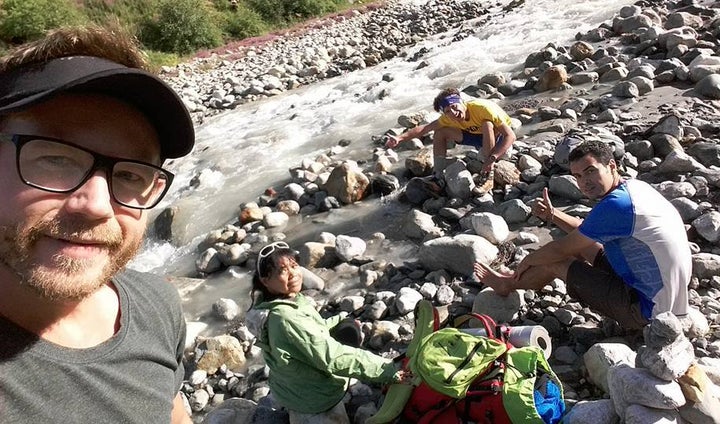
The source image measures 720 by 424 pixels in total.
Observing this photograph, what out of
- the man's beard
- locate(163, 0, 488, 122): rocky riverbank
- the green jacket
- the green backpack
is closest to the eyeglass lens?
the man's beard

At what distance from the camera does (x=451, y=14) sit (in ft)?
74.8

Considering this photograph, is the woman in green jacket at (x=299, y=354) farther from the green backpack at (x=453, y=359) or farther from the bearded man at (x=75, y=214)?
the bearded man at (x=75, y=214)

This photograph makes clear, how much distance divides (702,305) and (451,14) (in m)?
21.4

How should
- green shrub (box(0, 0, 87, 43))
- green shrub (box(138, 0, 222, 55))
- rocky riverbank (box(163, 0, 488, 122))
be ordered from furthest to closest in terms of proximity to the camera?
green shrub (box(138, 0, 222, 55)), green shrub (box(0, 0, 87, 43)), rocky riverbank (box(163, 0, 488, 122))

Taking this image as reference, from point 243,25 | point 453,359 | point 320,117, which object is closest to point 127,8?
point 243,25

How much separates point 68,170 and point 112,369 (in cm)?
60

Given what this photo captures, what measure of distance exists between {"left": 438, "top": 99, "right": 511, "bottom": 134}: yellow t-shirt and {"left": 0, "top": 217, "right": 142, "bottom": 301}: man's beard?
17.8 ft

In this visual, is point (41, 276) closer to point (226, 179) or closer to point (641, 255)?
point (641, 255)

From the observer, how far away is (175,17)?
2419cm

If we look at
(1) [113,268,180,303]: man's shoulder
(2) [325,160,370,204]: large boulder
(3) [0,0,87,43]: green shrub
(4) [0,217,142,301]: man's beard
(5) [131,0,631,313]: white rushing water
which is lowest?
(5) [131,0,631,313]: white rushing water

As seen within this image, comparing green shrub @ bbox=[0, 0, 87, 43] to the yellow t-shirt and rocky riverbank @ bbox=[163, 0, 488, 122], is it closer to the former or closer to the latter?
rocky riverbank @ bbox=[163, 0, 488, 122]

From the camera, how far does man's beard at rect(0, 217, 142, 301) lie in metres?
1.29

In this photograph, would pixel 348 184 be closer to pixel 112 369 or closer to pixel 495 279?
pixel 495 279

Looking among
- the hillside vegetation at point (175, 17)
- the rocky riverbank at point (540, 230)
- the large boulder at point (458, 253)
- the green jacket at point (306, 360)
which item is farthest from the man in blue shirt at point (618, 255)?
the hillside vegetation at point (175, 17)
